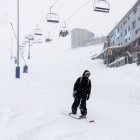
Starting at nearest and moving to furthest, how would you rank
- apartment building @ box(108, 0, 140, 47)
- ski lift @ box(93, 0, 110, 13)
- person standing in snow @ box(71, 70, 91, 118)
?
person standing in snow @ box(71, 70, 91, 118)
ski lift @ box(93, 0, 110, 13)
apartment building @ box(108, 0, 140, 47)

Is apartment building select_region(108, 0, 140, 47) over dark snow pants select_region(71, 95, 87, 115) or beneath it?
over

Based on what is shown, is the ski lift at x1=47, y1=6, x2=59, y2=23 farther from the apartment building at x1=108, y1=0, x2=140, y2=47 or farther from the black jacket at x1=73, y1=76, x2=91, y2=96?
the apartment building at x1=108, y1=0, x2=140, y2=47

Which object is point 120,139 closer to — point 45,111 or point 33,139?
point 33,139

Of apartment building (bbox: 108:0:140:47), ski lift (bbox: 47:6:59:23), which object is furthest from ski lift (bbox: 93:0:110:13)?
apartment building (bbox: 108:0:140:47)

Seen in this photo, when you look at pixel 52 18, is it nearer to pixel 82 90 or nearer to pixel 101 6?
pixel 101 6

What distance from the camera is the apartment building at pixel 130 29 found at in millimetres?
54656

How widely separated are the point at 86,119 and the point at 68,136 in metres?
2.82

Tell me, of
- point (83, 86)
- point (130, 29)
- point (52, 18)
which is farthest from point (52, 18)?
point (130, 29)

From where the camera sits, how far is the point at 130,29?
194 ft

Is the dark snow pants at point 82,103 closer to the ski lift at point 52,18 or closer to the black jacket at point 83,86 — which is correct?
the black jacket at point 83,86

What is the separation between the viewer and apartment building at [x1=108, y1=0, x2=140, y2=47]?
2152 inches

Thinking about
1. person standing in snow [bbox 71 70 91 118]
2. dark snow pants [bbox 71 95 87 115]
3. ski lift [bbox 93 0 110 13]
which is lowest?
dark snow pants [bbox 71 95 87 115]

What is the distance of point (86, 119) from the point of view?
11297 millimetres

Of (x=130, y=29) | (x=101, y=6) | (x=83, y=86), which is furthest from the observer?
(x=130, y=29)
